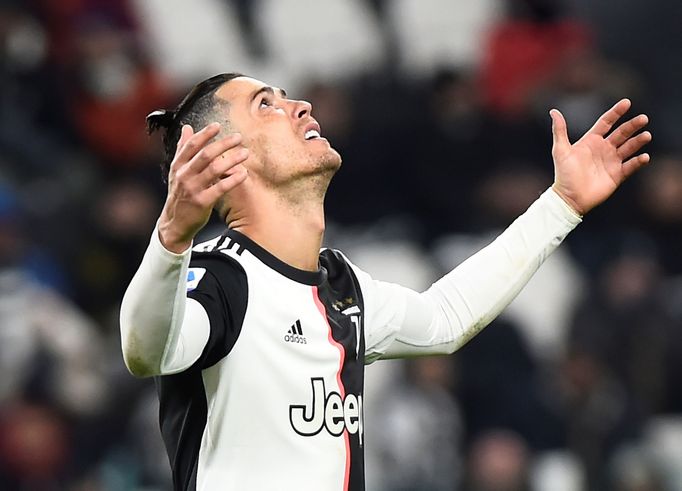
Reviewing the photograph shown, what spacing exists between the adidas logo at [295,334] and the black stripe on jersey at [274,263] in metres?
0.14

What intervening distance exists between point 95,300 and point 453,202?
209 cm

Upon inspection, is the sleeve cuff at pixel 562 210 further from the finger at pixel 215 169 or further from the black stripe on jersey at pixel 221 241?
the finger at pixel 215 169

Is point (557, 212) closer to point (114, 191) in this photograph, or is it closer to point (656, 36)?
point (114, 191)

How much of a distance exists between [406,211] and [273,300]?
5.00 meters

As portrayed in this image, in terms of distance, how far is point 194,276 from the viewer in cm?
335

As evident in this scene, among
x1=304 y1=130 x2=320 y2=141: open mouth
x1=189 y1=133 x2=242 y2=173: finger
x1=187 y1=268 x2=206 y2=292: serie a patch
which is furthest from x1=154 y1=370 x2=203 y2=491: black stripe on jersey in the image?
x1=304 y1=130 x2=320 y2=141: open mouth

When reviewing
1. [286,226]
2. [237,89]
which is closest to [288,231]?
[286,226]

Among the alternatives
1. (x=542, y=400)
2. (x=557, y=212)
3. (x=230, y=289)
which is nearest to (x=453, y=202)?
(x=542, y=400)

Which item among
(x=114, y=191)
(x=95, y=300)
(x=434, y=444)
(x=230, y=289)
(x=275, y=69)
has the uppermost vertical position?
(x=275, y=69)

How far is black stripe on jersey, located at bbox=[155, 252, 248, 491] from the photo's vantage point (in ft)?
10.8

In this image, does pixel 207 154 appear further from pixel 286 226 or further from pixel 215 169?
pixel 286 226

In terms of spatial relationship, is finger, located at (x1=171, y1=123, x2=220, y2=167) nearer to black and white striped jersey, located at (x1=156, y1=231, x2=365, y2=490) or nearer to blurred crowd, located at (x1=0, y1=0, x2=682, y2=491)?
black and white striped jersey, located at (x1=156, y1=231, x2=365, y2=490)

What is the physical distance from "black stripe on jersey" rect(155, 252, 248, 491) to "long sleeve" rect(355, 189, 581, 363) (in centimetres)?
53

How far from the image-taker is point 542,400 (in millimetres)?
7445
